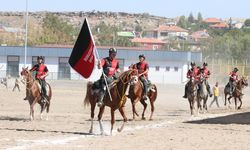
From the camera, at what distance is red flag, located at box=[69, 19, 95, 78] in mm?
22000

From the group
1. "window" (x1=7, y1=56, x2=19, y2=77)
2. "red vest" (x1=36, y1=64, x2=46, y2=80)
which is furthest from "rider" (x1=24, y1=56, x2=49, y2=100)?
"window" (x1=7, y1=56, x2=19, y2=77)

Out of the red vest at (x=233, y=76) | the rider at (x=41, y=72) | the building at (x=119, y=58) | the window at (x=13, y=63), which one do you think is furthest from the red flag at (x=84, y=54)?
the window at (x=13, y=63)

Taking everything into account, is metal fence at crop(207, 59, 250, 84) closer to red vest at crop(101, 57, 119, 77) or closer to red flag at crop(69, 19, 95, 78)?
red flag at crop(69, 19, 95, 78)

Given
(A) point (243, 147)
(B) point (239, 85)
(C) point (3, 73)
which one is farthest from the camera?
(C) point (3, 73)

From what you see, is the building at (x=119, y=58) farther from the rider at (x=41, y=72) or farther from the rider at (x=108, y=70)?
the rider at (x=108, y=70)

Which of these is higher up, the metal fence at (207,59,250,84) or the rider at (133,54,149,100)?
the rider at (133,54,149,100)

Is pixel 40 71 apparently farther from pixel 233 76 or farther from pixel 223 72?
pixel 223 72

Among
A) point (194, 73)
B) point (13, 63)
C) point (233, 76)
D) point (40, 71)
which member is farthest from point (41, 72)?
point (13, 63)

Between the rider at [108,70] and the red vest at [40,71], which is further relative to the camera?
the red vest at [40,71]

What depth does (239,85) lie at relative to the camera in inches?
1721

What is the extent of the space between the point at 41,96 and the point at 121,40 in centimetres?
16242

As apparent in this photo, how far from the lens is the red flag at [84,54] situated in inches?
866

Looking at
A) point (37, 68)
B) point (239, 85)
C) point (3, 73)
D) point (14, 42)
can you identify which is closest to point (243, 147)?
Result: point (37, 68)

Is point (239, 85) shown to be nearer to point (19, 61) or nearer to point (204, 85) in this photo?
point (204, 85)
